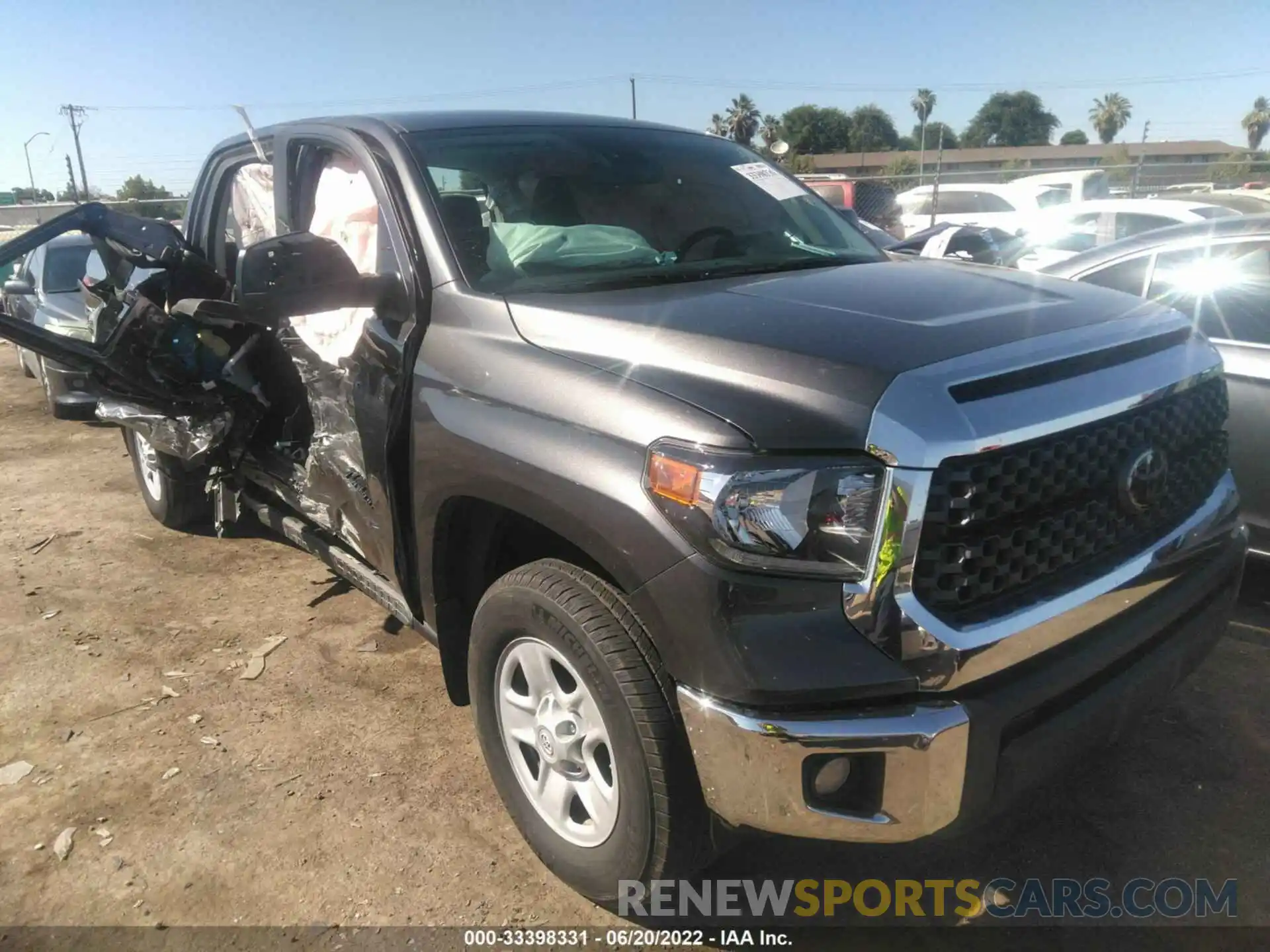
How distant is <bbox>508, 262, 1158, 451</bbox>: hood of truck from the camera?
1.90 meters

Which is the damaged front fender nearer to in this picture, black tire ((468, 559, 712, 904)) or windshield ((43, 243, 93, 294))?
black tire ((468, 559, 712, 904))

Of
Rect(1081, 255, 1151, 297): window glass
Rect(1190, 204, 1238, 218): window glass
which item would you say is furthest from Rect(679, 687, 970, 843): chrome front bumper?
Rect(1190, 204, 1238, 218): window glass

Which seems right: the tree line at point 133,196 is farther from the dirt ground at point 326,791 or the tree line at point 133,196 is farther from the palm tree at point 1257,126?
the palm tree at point 1257,126

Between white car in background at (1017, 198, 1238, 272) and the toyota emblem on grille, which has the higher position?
white car in background at (1017, 198, 1238, 272)

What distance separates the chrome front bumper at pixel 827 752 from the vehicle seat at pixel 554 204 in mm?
1637

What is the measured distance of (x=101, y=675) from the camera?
3750 mm

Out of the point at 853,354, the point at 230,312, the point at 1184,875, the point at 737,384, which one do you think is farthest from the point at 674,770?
the point at 230,312

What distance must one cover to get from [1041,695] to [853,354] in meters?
0.80

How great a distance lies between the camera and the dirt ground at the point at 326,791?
2523 mm

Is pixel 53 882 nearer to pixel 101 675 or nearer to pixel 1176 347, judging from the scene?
pixel 101 675

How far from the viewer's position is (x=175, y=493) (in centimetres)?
518

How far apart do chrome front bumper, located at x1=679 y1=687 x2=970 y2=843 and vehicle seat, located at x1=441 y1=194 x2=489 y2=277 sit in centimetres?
140

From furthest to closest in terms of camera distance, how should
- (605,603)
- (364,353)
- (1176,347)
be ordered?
(364,353), (1176,347), (605,603)

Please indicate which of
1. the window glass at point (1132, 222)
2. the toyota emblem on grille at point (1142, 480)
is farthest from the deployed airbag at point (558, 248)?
the window glass at point (1132, 222)
